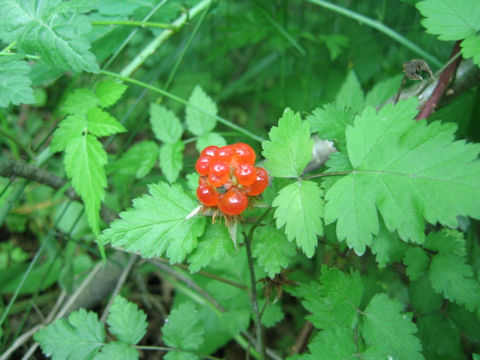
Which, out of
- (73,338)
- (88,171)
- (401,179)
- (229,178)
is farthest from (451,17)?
(73,338)

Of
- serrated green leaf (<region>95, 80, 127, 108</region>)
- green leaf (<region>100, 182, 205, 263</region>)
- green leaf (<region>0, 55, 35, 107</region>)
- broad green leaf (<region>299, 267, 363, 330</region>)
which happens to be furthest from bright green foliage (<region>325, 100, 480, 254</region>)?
green leaf (<region>0, 55, 35, 107</region>)

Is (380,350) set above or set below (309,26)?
below

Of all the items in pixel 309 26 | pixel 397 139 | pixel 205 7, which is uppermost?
pixel 205 7

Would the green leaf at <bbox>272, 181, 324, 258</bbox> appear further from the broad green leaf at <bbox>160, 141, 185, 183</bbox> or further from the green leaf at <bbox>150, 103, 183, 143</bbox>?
the green leaf at <bbox>150, 103, 183, 143</bbox>

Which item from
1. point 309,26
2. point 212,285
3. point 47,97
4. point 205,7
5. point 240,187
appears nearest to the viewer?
point 240,187

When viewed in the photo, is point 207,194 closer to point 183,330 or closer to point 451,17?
point 183,330

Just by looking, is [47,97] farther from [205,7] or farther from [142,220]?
[142,220]

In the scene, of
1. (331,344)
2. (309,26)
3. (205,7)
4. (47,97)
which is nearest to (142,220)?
(331,344)
